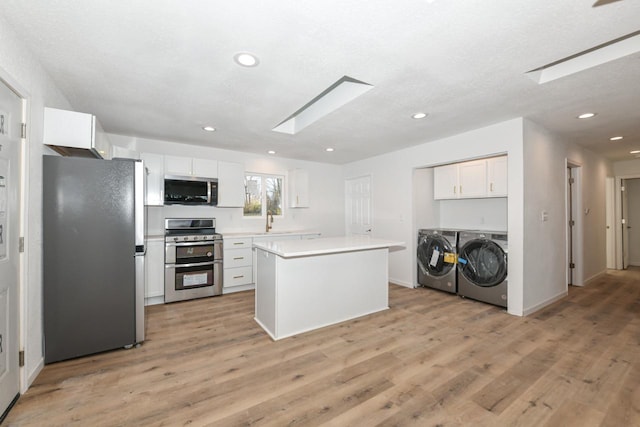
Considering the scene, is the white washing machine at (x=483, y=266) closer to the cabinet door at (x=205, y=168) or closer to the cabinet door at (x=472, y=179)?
the cabinet door at (x=472, y=179)

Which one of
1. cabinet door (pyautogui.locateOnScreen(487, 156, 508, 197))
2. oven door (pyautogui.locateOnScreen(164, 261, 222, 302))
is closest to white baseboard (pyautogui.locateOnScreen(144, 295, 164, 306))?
oven door (pyautogui.locateOnScreen(164, 261, 222, 302))

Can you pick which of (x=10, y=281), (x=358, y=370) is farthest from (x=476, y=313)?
(x=10, y=281)

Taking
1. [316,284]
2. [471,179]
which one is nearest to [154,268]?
[316,284]

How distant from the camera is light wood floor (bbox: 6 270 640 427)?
168 centimetres

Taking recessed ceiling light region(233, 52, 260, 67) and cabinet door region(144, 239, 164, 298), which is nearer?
recessed ceiling light region(233, 52, 260, 67)

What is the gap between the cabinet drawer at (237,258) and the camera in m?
4.27

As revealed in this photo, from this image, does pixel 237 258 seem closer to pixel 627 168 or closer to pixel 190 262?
pixel 190 262

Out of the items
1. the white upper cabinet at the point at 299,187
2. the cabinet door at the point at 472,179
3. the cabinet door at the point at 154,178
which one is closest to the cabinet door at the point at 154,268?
the cabinet door at the point at 154,178

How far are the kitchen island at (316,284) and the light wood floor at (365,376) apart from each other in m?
0.16

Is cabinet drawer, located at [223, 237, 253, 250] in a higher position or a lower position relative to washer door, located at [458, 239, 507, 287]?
higher

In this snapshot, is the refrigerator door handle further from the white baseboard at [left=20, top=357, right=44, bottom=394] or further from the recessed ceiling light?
the recessed ceiling light

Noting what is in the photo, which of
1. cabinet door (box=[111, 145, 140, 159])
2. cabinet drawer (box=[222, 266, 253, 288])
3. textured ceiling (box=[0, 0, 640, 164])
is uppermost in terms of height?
textured ceiling (box=[0, 0, 640, 164])

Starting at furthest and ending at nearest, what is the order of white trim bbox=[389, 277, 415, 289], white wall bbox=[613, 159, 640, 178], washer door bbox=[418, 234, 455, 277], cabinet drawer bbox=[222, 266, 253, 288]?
white wall bbox=[613, 159, 640, 178], white trim bbox=[389, 277, 415, 289], cabinet drawer bbox=[222, 266, 253, 288], washer door bbox=[418, 234, 455, 277]

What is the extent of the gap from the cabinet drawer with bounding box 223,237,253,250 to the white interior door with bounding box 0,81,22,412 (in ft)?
8.20
